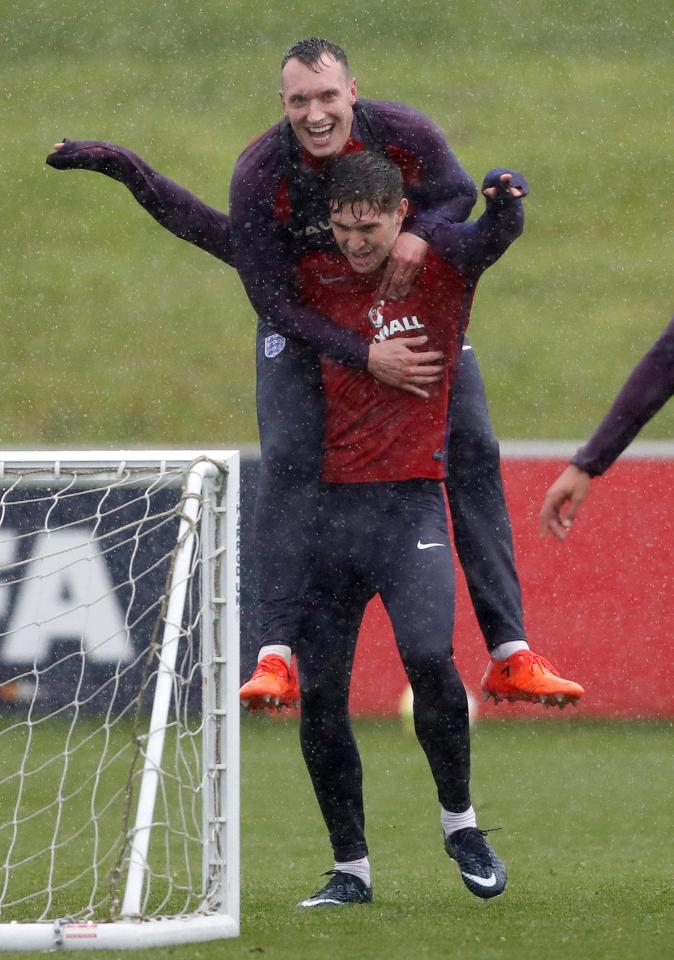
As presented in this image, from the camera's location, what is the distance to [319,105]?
480cm

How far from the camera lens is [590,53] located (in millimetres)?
22453

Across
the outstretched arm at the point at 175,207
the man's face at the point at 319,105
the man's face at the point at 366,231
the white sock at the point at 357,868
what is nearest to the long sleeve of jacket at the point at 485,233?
the man's face at the point at 366,231

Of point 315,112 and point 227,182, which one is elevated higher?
point 315,112

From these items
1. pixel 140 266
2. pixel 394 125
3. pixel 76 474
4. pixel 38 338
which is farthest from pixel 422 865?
pixel 140 266

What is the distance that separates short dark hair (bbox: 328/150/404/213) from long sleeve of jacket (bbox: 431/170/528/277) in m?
0.19

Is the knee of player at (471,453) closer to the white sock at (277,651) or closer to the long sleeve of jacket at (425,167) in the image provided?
the long sleeve of jacket at (425,167)

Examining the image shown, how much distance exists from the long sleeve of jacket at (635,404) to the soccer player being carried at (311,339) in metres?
1.29

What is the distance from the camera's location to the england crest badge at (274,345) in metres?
5.19

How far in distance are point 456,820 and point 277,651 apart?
2.59 feet

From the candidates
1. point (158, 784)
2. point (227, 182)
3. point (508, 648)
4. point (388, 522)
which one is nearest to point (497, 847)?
point (508, 648)

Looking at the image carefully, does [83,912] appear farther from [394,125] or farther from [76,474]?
→ [394,125]

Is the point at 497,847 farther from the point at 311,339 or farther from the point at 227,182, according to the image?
the point at 227,182

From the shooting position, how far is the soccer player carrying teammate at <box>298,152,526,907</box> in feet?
15.9

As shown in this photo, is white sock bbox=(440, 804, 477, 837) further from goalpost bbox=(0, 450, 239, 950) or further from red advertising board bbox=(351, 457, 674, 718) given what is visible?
red advertising board bbox=(351, 457, 674, 718)
